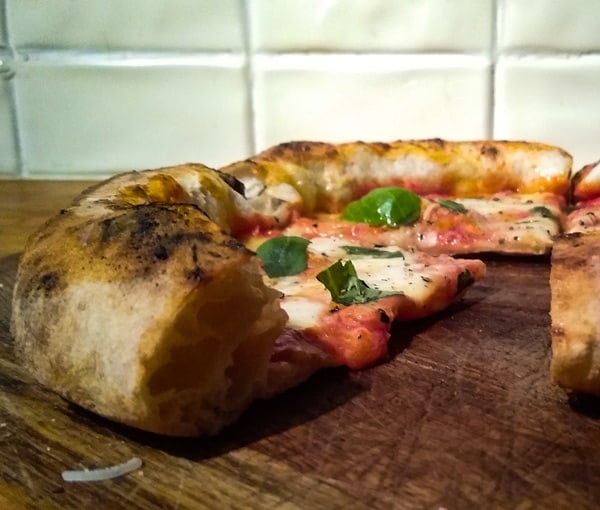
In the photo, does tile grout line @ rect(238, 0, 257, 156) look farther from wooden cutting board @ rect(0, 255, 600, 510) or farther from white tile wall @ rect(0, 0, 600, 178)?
wooden cutting board @ rect(0, 255, 600, 510)

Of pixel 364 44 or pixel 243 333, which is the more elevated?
pixel 364 44

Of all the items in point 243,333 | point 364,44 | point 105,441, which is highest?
point 364,44

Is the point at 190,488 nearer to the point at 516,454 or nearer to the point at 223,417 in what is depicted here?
the point at 223,417

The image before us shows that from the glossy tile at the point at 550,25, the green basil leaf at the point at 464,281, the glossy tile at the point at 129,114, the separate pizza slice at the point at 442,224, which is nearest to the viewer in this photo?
the green basil leaf at the point at 464,281

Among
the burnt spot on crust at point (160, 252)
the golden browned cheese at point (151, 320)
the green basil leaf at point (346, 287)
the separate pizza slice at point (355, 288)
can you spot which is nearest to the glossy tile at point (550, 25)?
the separate pizza slice at point (355, 288)

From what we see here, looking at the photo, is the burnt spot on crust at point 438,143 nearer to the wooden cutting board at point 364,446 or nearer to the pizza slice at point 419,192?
the pizza slice at point 419,192

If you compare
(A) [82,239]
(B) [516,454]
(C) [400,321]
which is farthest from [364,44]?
(B) [516,454]

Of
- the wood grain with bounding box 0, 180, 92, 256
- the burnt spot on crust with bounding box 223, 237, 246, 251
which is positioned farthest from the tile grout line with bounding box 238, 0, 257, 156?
the burnt spot on crust with bounding box 223, 237, 246, 251

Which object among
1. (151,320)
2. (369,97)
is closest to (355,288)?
(151,320)
